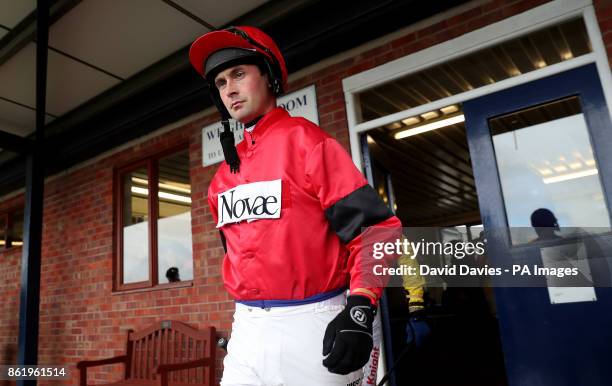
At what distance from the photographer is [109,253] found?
5043 millimetres

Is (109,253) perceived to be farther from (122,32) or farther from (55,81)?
(122,32)

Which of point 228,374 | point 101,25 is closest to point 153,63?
point 101,25

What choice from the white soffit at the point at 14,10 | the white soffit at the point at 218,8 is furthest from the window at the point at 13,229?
the white soffit at the point at 218,8

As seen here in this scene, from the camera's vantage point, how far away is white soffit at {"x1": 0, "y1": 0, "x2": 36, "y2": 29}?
11.2 ft

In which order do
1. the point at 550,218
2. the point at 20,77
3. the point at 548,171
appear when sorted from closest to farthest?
the point at 550,218
the point at 548,171
the point at 20,77

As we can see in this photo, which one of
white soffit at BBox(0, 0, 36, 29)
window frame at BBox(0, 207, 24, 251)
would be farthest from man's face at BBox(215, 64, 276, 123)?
window frame at BBox(0, 207, 24, 251)

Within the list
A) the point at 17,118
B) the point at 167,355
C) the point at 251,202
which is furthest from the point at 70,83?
the point at 251,202

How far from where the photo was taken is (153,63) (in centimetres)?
421

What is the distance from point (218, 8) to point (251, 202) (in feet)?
8.64

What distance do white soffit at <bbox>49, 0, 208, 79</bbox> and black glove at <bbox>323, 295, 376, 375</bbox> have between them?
309 cm

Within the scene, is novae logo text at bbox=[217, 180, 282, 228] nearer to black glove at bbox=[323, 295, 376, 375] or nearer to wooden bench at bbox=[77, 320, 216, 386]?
black glove at bbox=[323, 295, 376, 375]

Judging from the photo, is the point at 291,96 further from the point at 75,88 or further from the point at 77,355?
the point at 77,355

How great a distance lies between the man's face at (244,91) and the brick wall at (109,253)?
198cm

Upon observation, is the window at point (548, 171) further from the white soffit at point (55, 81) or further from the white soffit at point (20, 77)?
the white soffit at point (20, 77)
